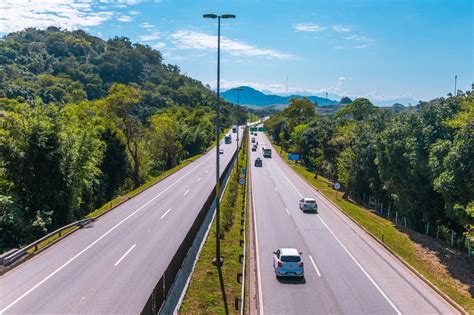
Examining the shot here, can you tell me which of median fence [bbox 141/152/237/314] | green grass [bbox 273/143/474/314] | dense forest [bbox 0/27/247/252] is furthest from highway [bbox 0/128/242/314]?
green grass [bbox 273/143/474/314]

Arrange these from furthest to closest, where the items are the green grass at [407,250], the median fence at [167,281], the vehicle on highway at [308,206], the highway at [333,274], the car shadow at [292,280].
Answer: the vehicle on highway at [308,206] < the car shadow at [292,280] < the green grass at [407,250] < the highway at [333,274] < the median fence at [167,281]

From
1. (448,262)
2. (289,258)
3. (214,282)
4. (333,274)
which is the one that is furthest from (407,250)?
(214,282)

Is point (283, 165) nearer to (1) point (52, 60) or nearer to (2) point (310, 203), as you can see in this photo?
(2) point (310, 203)

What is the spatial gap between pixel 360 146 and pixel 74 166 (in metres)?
29.4

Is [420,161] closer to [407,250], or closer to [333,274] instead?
[407,250]

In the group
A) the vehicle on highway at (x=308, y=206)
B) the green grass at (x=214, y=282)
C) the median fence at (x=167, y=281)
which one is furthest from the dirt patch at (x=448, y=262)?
the median fence at (x=167, y=281)

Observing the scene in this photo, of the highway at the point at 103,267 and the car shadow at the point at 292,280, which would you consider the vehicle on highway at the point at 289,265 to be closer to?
the car shadow at the point at 292,280

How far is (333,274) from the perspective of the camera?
2142 centimetres

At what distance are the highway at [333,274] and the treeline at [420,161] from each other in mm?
5252

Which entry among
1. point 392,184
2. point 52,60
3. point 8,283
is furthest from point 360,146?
point 52,60

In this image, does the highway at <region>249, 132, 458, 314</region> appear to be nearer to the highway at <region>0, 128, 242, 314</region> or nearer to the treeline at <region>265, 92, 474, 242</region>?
the treeline at <region>265, 92, 474, 242</region>

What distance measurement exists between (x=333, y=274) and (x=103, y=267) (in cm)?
1154

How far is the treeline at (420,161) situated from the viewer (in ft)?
77.7

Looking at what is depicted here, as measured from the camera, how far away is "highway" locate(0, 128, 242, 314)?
53.8 feet
